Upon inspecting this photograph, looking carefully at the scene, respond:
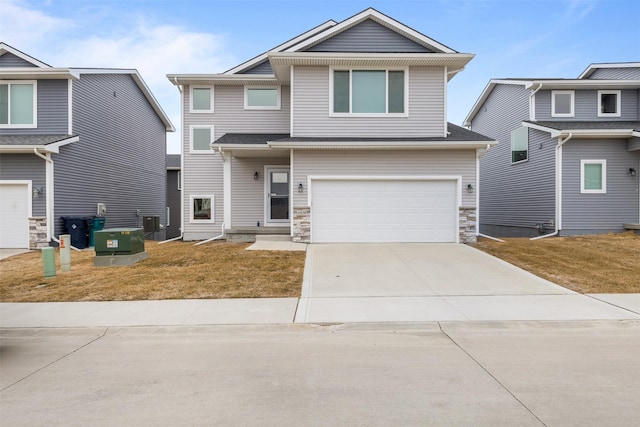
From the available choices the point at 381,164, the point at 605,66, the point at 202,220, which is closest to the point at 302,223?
the point at 381,164

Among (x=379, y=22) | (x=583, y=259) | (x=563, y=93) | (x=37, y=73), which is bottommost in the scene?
(x=583, y=259)

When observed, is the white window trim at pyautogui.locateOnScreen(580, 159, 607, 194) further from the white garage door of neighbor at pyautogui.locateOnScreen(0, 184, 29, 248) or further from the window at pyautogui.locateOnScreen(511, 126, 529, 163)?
the white garage door of neighbor at pyautogui.locateOnScreen(0, 184, 29, 248)

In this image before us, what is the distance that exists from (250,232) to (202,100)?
6317 millimetres

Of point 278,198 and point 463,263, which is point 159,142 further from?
point 463,263

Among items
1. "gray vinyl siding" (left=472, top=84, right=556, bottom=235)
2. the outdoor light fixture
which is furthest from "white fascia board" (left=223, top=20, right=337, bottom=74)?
"gray vinyl siding" (left=472, top=84, right=556, bottom=235)

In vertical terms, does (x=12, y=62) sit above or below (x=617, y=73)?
below

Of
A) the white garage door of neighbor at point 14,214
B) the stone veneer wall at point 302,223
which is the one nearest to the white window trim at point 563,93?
the stone veneer wall at point 302,223

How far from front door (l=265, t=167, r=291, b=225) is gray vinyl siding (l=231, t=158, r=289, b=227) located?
200mm

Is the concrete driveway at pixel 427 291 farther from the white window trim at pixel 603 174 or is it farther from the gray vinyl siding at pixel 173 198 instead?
the gray vinyl siding at pixel 173 198

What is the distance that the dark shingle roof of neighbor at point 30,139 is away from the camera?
44.9ft

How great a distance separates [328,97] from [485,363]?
1088 centimetres

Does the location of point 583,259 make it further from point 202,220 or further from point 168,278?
point 202,220

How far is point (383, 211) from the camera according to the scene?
43.2ft

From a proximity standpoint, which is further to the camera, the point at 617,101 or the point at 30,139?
the point at 617,101
